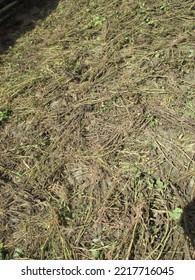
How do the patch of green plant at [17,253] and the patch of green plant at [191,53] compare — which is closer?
the patch of green plant at [17,253]

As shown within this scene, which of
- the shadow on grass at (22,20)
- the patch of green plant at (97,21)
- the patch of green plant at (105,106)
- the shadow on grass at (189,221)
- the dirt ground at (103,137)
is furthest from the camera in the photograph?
the shadow on grass at (22,20)

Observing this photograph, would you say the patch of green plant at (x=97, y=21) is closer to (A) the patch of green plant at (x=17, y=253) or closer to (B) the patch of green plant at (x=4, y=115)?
(B) the patch of green plant at (x=4, y=115)

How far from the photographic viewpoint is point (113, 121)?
11.9ft

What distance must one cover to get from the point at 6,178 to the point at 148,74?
197cm

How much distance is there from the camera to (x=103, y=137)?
348 centimetres

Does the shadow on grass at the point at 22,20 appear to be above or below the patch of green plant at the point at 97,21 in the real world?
above

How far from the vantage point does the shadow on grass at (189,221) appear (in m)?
2.67

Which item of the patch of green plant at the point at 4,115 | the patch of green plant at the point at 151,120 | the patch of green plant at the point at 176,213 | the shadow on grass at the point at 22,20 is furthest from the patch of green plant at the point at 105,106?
the shadow on grass at the point at 22,20

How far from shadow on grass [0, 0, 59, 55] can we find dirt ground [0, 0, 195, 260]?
26cm

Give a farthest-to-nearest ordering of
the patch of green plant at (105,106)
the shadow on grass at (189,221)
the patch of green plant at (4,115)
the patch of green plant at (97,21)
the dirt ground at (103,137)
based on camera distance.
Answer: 1. the patch of green plant at (97,21)
2. the patch of green plant at (4,115)
3. the patch of green plant at (105,106)
4. the dirt ground at (103,137)
5. the shadow on grass at (189,221)

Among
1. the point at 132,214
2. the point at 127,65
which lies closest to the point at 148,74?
the point at 127,65

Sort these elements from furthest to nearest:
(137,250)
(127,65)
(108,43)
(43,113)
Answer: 1. (108,43)
2. (127,65)
3. (43,113)
4. (137,250)
